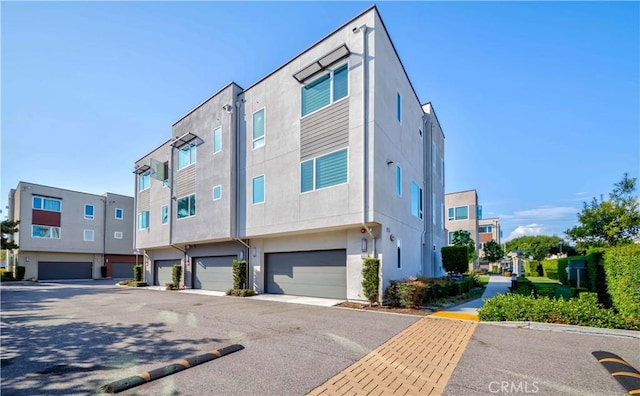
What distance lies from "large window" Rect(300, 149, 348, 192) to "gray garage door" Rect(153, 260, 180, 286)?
1403 centimetres

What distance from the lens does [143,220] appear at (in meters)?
24.8

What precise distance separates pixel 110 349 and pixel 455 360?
21.3 feet

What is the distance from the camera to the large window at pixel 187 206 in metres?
19.1

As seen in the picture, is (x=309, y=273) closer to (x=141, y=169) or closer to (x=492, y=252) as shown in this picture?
(x=141, y=169)

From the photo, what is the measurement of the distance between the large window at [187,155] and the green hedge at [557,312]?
17.3 m

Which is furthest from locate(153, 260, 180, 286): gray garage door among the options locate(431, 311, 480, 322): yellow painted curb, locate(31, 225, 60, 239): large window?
locate(431, 311, 480, 322): yellow painted curb

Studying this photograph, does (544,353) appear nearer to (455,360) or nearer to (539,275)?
(455,360)

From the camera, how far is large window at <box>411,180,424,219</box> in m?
16.2

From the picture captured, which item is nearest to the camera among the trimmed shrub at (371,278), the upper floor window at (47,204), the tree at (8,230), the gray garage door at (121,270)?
the trimmed shrub at (371,278)

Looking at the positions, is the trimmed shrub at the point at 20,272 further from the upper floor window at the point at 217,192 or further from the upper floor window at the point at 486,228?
the upper floor window at the point at 486,228

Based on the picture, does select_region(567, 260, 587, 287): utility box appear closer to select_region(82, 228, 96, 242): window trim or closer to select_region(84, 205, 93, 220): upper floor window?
select_region(82, 228, 96, 242): window trim

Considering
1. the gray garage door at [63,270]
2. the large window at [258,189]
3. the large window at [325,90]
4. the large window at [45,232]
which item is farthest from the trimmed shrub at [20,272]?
the large window at [325,90]

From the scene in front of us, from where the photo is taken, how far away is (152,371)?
15.9ft

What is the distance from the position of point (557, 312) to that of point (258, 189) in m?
11.9
